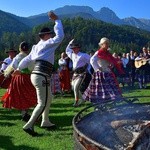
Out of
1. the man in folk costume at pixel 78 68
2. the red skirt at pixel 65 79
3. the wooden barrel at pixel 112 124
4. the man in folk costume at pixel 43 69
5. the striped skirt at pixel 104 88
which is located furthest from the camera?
the red skirt at pixel 65 79

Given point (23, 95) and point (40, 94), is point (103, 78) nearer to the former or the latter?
point (23, 95)

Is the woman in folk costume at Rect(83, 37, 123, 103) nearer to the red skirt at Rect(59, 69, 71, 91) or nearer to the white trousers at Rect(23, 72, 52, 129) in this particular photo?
the white trousers at Rect(23, 72, 52, 129)

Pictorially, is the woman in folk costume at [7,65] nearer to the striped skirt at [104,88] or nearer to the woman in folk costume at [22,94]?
the woman in folk costume at [22,94]

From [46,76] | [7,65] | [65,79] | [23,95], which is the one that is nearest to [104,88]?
[23,95]

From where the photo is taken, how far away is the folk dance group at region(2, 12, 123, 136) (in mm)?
6668

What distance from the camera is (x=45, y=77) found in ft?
21.9

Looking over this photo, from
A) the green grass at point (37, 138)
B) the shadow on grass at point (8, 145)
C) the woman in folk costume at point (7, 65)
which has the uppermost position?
the woman in folk costume at point (7, 65)

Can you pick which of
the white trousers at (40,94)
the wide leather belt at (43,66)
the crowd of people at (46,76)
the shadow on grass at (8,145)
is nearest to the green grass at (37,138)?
the shadow on grass at (8,145)

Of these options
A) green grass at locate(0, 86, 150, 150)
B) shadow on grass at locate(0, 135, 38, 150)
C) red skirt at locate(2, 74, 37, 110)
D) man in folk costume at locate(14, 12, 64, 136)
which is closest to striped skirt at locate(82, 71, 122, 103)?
green grass at locate(0, 86, 150, 150)

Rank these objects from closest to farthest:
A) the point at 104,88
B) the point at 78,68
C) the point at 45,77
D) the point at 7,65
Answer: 1. the point at 45,77
2. the point at 104,88
3. the point at 78,68
4. the point at 7,65

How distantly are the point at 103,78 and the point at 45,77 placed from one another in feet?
6.71

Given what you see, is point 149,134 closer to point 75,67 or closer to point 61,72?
point 75,67

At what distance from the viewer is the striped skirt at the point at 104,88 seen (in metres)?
8.28

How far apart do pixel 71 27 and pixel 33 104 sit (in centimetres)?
11607
